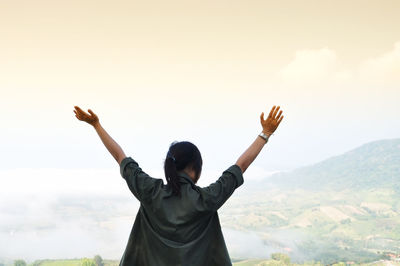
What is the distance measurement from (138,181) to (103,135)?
0.82 feet

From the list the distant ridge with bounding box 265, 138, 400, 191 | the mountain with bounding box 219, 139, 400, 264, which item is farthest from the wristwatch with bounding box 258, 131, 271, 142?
the distant ridge with bounding box 265, 138, 400, 191

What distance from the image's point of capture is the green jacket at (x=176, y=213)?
1.55 metres

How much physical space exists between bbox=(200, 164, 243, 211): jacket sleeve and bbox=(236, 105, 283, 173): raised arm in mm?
41

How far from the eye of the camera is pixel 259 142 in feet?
5.61

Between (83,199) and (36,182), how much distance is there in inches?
348

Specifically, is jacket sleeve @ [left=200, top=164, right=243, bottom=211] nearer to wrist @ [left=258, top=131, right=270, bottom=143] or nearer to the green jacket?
the green jacket

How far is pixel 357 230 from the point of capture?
2470 inches

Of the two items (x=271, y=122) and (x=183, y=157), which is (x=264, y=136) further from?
(x=183, y=157)

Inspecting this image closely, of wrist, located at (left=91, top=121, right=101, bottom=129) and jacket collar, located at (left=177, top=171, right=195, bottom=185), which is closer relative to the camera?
jacket collar, located at (left=177, top=171, right=195, bottom=185)

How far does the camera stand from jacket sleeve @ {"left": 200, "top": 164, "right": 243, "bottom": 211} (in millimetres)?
1548

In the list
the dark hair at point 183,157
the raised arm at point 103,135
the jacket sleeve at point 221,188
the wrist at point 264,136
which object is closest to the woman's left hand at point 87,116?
the raised arm at point 103,135

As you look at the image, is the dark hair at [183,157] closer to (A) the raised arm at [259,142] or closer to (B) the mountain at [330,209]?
(A) the raised arm at [259,142]

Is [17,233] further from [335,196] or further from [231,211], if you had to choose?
[335,196]

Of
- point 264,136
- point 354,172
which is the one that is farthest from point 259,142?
point 354,172
